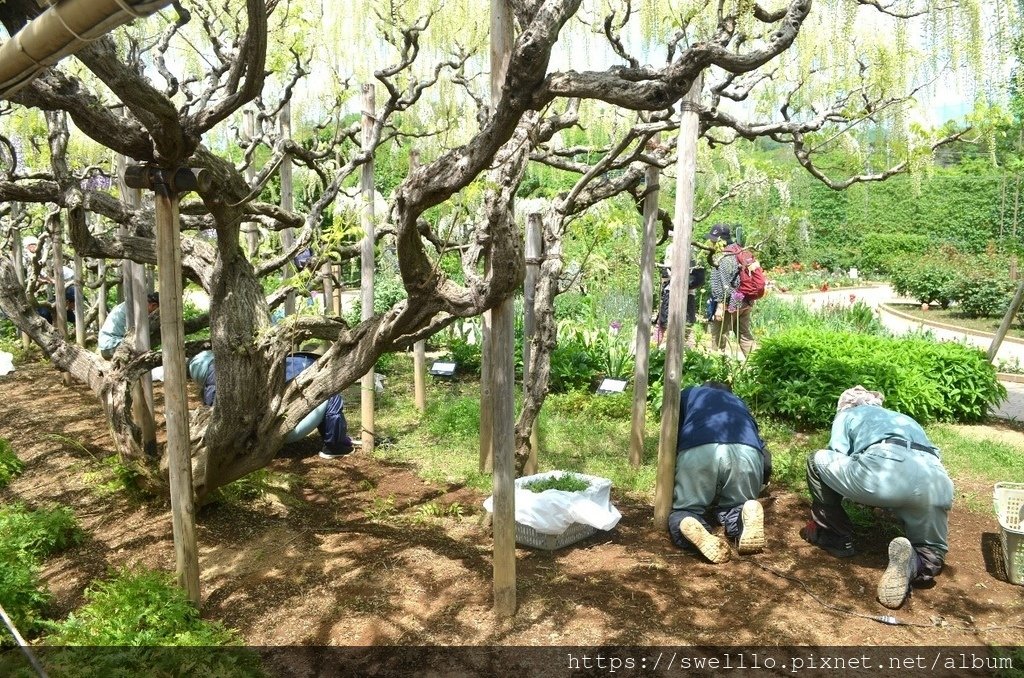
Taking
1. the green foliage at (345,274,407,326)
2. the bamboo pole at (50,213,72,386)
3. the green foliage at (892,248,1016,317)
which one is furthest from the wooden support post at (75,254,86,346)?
the green foliage at (892,248,1016,317)

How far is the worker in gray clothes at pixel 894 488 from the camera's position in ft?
13.1

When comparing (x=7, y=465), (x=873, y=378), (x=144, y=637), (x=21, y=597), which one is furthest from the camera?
(x=873, y=378)

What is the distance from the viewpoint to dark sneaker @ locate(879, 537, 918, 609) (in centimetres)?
391

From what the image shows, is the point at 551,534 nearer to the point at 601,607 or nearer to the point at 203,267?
the point at 601,607

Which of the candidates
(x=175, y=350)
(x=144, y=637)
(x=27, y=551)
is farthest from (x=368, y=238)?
(x=144, y=637)

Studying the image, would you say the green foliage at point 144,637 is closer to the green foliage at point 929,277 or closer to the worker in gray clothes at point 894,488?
the worker in gray clothes at point 894,488

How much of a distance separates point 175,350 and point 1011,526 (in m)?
4.75

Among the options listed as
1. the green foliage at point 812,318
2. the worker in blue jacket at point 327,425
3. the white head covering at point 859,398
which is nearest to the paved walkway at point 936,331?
the green foliage at point 812,318

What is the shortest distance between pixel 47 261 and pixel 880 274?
20.8 meters

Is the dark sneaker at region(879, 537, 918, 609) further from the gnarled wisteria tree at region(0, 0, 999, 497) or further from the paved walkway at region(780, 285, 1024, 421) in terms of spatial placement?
the paved walkway at region(780, 285, 1024, 421)

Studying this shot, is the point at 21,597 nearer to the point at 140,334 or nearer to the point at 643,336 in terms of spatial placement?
the point at 140,334

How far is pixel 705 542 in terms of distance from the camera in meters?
4.44

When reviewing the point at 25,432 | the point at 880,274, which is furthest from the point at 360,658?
Answer: the point at 880,274

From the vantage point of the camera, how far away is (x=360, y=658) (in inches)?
138
